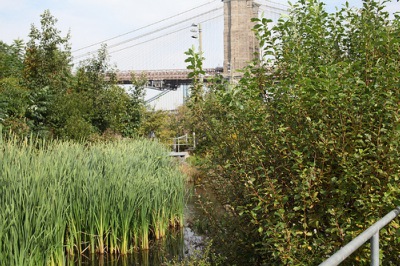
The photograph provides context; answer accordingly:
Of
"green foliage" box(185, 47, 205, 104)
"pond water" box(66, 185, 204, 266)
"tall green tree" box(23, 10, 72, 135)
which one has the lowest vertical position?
"pond water" box(66, 185, 204, 266)

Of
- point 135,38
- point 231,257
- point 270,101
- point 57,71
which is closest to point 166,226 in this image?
point 231,257

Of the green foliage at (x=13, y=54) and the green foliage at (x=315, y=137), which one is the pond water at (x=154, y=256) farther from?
the green foliage at (x=13, y=54)

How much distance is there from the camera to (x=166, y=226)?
27.0 ft

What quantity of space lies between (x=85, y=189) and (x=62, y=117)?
27.5 ft

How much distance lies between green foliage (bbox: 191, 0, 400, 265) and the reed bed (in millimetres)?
2358

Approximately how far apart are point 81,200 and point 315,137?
4709mm

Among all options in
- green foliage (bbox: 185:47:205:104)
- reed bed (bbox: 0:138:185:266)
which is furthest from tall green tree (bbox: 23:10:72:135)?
green foliage (bbox: 185:47:205:104)

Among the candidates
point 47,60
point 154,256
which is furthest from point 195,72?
point 47,60

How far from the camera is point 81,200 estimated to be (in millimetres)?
6758

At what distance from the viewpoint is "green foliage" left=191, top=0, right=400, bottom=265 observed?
9.06 ft

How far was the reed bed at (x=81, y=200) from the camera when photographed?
191 inches

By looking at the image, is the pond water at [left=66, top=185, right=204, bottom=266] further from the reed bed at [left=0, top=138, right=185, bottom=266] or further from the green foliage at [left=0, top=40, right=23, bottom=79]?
the green foliage at [left=0, top=40, right=23, bottom=79]

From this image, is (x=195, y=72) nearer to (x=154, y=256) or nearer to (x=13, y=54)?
(x=154, y=256)

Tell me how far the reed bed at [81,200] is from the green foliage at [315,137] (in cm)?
236
